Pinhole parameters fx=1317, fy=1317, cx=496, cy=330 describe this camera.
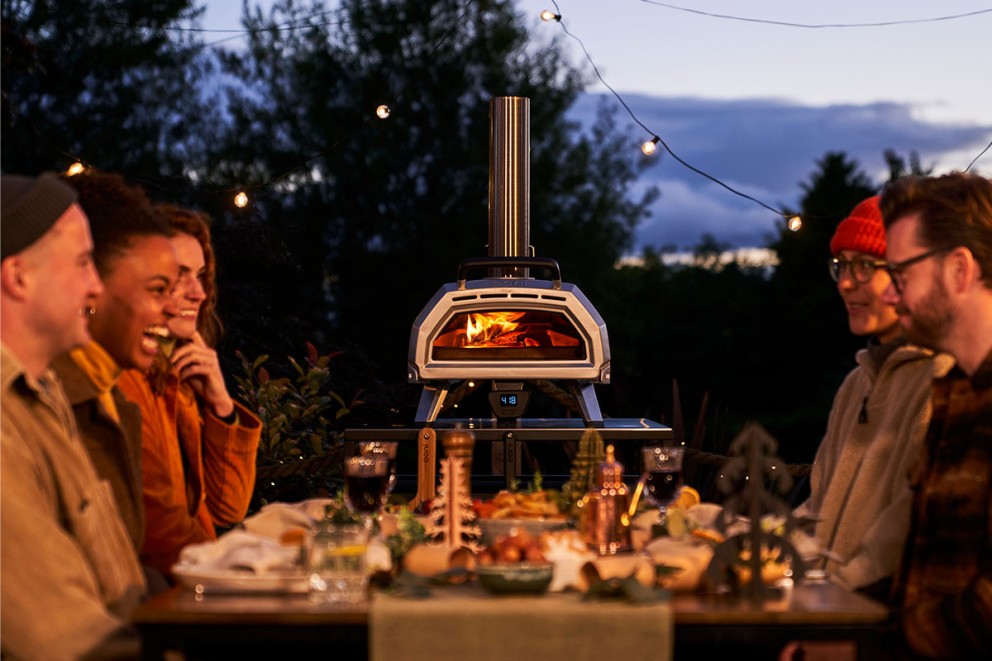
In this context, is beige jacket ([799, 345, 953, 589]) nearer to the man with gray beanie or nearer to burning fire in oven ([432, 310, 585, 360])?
the man with gray beanie

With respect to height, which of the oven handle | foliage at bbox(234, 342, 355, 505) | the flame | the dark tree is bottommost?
foliage at bbox(234, 342, 355, 505)

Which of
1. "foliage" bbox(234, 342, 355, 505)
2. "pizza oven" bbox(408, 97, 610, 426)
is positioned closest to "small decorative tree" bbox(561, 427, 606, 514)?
"pizza oven" bbox(408, 97, 610, 426)

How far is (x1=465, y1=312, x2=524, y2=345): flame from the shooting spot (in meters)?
5.31

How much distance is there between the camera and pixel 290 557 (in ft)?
7.17

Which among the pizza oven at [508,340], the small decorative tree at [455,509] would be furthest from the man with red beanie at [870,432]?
the pizza oven at [508,340]

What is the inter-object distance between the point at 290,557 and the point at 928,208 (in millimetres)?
1346

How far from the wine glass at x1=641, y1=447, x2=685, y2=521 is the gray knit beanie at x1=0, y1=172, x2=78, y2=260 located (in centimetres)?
125

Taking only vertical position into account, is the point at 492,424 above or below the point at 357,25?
below

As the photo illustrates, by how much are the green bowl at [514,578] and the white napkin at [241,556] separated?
0.36m

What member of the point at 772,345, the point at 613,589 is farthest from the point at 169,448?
the point at 772,345

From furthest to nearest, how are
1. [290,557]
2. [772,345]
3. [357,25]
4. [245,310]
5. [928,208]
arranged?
[772,345] → [357,25] → [245,310] → [928,208] → [290,557]

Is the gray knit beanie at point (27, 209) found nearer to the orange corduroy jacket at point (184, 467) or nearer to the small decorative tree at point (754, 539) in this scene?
the orange corduroy jacket at point (184, 467)

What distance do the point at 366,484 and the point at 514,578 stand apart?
2.47ft

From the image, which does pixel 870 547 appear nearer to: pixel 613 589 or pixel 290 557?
pixel 613 589
